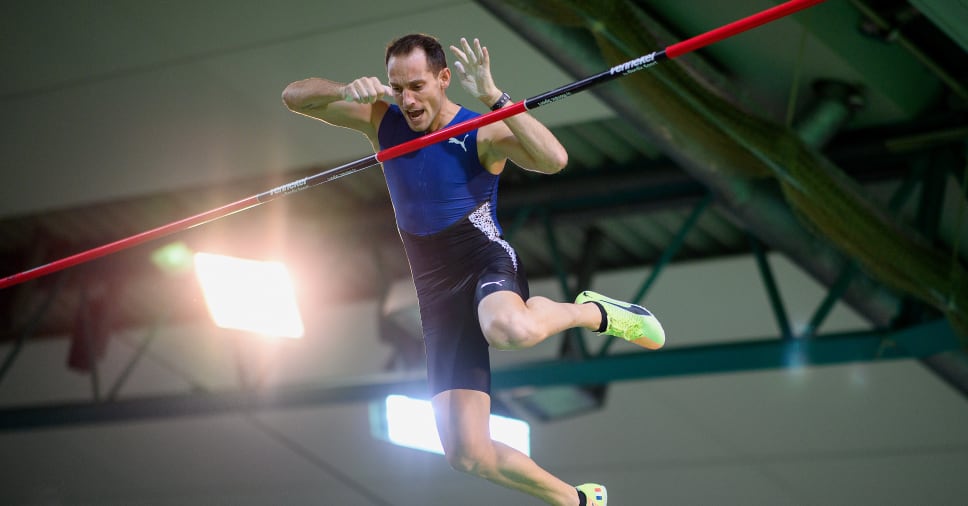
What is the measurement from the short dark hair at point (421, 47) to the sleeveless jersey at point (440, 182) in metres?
0.20

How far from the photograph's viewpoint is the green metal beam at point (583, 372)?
6613 millimetres

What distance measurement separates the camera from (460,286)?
383cm

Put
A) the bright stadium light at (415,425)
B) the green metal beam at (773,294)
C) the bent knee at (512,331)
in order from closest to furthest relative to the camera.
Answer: the bent knee at (512,331) → the green metal beam at (773,294) → the bright stadium light at (415,425)

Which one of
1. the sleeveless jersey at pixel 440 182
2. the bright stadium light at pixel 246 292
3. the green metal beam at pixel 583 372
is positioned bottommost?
the sleeveless jersey at pixel 440 182

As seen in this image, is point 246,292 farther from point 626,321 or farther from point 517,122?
point 517,122

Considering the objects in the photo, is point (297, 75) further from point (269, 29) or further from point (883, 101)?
point (883, 101)

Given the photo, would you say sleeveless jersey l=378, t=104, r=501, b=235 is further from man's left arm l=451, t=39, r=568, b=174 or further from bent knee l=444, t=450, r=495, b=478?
bent knee l=444, t=450, r=495, b=478

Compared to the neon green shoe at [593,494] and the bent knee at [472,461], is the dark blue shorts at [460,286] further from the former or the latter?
the neon green shoe at [593,494]

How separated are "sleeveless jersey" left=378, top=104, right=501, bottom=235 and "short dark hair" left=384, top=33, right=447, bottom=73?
0.65ft

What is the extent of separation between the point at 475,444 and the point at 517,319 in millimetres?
460

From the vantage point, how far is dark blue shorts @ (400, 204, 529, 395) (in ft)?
12.3

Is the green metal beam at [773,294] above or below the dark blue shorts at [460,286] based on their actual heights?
above

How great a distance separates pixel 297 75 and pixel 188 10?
753 mm

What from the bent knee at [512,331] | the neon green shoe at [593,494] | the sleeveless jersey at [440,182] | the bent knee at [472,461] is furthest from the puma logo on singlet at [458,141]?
the neon green shoe at [593,494]
